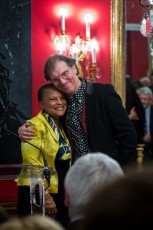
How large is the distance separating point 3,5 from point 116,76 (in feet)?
4.58

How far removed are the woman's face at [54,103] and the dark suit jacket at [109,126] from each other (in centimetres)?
16

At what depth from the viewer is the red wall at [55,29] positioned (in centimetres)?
660

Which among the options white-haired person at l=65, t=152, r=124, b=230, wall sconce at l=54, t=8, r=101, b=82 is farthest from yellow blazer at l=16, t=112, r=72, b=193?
wall sconce at l=54, t=8, r=101, b=82

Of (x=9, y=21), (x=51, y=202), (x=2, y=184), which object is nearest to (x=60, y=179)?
(x=51, y=202)

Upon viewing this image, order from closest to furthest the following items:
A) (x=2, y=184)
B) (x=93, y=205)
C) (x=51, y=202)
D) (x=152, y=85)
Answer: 1. (x=93, y=205)
2. (x=51, y=202)
3. (x=2, y=184)
4. (x=152, y=85)

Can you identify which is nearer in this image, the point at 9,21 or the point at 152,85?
the point at 9,21

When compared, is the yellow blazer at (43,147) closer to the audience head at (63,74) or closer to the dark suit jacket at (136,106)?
the audience head at (63,74)

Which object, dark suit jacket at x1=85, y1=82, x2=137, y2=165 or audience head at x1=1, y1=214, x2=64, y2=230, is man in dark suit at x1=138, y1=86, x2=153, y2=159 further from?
audience head at x1=1, y1=214, x2=64, y2=230

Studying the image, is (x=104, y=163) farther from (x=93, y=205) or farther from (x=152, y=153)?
(x=152, y=153)

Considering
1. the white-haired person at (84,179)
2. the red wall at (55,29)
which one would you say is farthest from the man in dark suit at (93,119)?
the red wall at (55,29)

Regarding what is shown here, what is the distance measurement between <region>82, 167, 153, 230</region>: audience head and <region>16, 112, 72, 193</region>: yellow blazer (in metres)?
2.95

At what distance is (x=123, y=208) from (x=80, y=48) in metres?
5.40

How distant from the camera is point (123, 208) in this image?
136 cm

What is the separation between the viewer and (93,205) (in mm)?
1371
